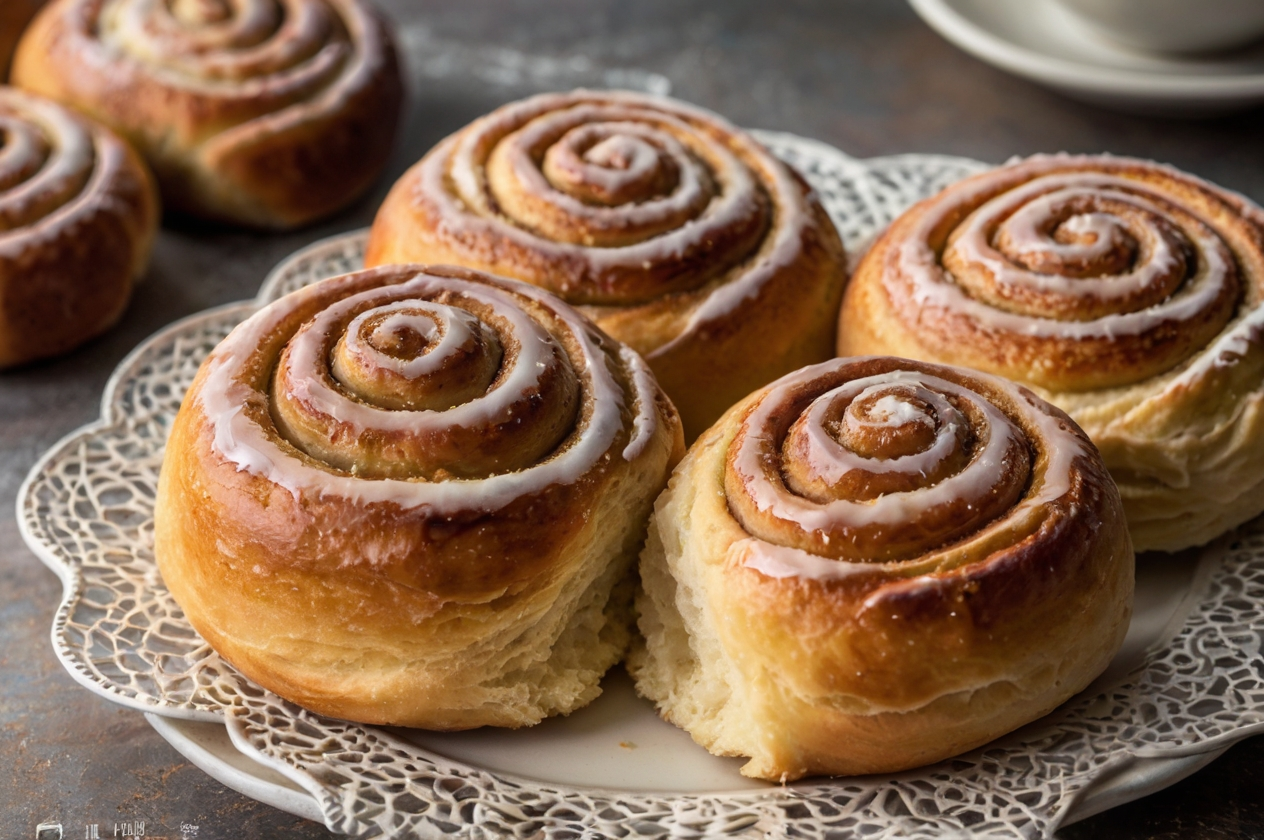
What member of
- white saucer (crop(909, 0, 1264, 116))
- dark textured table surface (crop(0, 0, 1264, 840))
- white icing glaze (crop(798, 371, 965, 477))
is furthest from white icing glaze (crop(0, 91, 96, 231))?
white saucer (crop(909, 0, 1264, 116))

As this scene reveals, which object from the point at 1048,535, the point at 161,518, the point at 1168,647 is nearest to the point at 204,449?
the point at 161,518

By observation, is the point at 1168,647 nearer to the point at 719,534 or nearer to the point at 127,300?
the point at 719,534

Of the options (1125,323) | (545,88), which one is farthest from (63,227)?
(1125,323)

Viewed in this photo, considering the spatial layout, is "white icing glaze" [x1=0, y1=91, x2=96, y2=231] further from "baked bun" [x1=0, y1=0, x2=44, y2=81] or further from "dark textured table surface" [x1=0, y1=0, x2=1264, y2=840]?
"baked bun" [x1=0, y1=0, x2=44, y2=81]

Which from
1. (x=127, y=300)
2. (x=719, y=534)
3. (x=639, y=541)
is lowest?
(x=127, y=300)

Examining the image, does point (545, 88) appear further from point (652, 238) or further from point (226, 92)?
point (652, 238)

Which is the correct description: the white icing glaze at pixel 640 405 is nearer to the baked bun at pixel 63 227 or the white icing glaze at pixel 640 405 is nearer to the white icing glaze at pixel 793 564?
the white icing glaze at pixel 793 564

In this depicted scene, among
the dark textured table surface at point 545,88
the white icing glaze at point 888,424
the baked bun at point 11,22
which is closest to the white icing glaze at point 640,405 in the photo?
the white icing glaze at point 888,424
